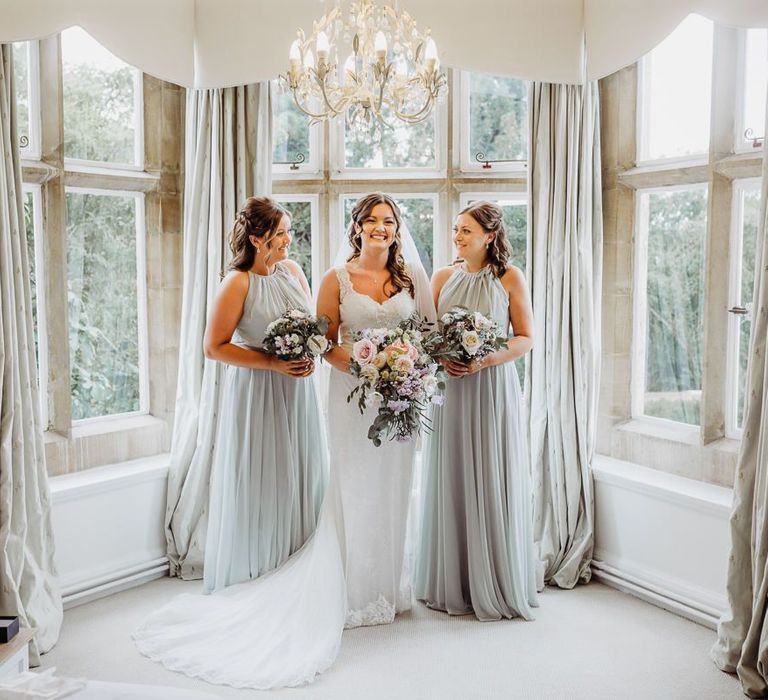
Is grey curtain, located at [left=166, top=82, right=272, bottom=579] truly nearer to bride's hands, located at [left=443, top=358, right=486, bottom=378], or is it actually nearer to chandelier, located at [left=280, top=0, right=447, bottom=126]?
Answer: bride's hands, located at [left=443, top=358, right=486, bottom=378]

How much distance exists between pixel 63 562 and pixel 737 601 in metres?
3.07

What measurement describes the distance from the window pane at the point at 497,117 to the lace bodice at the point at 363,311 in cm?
141

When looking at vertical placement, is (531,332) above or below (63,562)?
above

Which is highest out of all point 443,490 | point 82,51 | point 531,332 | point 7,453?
point 82,51

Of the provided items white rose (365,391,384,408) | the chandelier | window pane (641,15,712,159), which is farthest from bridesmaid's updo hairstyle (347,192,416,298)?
window pane (641,15,712,159)

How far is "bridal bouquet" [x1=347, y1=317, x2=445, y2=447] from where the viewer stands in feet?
11.9

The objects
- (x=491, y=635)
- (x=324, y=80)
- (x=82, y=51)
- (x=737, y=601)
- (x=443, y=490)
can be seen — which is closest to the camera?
(x=324, y=80)

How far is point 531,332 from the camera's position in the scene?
13.6ft

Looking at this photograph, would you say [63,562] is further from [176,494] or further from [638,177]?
[638,177]

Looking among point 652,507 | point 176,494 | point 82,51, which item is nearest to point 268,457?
point 176,494

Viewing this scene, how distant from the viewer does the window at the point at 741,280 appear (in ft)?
13.4

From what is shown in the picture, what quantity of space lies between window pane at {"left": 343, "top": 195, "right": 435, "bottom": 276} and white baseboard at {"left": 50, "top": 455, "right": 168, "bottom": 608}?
187 cm

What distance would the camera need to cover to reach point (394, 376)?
363 cm

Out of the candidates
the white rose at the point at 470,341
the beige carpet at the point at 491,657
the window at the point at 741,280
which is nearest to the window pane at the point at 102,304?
the beige carpet at the point at 491,657
